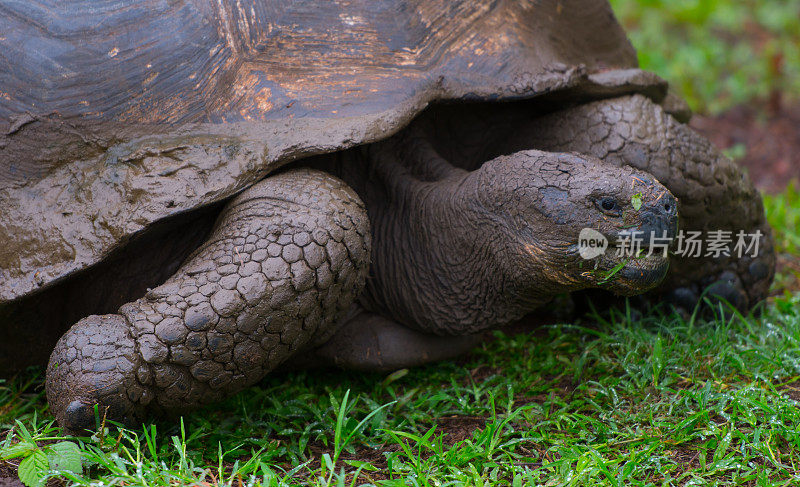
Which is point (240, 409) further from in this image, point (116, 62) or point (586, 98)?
point (586, 98)

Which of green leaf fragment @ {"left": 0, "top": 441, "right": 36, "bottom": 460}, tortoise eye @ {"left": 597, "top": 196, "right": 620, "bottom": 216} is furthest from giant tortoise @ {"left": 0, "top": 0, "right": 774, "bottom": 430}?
green leaf fragment @ {"left": 0, "top": 441, "right": 36, "bottom": 460}

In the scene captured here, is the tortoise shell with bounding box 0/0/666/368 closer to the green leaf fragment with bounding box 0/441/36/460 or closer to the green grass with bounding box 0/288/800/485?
the green leaf fragment with bounding box 0/441/36/460

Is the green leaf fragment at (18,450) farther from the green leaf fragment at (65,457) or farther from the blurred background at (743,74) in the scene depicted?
the blurred background at (743,74)

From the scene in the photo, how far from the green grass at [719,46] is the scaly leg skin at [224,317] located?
14.4ft

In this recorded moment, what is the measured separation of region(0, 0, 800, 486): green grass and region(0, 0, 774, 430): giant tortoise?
0.52 ft

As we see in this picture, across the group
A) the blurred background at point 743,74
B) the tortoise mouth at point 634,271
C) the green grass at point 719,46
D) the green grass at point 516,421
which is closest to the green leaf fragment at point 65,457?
the green grass at point 516,421

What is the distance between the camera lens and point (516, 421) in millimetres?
2932

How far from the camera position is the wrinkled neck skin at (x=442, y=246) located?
2883 mm

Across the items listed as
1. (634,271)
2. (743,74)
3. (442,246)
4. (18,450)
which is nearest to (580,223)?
(634,271)

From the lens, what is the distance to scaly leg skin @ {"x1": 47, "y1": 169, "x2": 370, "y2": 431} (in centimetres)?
252

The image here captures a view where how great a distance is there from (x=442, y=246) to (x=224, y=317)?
92cm

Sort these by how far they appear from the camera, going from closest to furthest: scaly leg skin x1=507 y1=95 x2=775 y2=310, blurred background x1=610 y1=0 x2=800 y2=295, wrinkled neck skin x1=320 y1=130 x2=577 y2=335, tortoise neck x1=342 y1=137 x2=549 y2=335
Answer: wrinkled neck skin x1=320 y1=130 x2=577 y2=335, tortoise neck x1=342 y1=137 x2=549 y2=335, scaly leg skin x1=507 y1=95 x2=775 y2=310, blurred background x1=610 y1=0 x2=800 y2=295

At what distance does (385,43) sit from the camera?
3.07 m

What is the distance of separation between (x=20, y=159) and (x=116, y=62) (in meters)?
0.48
